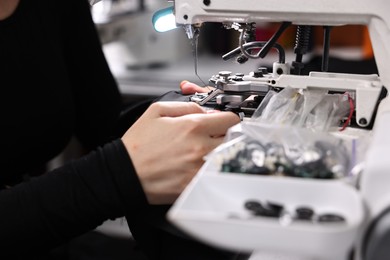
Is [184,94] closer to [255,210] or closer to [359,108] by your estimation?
[359,108]

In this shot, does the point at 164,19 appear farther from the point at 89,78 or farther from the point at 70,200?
the point at 89,78

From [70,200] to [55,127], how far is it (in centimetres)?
57

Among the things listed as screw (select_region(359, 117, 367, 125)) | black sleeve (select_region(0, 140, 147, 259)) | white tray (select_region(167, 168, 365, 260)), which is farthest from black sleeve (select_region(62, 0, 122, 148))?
white tray (select_region(167, 168, 365, 260))

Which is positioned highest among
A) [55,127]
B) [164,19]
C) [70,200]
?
[164,19]

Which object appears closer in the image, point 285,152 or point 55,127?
point 285,152

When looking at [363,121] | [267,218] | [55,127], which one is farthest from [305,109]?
[55,127]

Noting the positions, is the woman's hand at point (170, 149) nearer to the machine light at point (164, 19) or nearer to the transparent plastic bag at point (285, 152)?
the transparent plastic bag at point (285, 152)

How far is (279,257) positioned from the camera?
0.77 m

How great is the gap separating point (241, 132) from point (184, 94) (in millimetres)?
327

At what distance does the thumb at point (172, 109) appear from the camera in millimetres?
770

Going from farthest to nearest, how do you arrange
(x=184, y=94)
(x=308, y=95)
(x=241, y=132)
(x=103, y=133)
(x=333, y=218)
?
(x=103, y=133) → (x=184, y=94) → (x=308, y=95) → (x=241, y=132) → (x=333, y=218)

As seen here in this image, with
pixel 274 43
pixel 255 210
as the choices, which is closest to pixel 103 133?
pixel 274 43

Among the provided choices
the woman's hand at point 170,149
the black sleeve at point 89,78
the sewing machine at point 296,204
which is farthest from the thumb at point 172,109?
the black sleeve at point 89,78

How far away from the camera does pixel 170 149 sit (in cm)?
72
